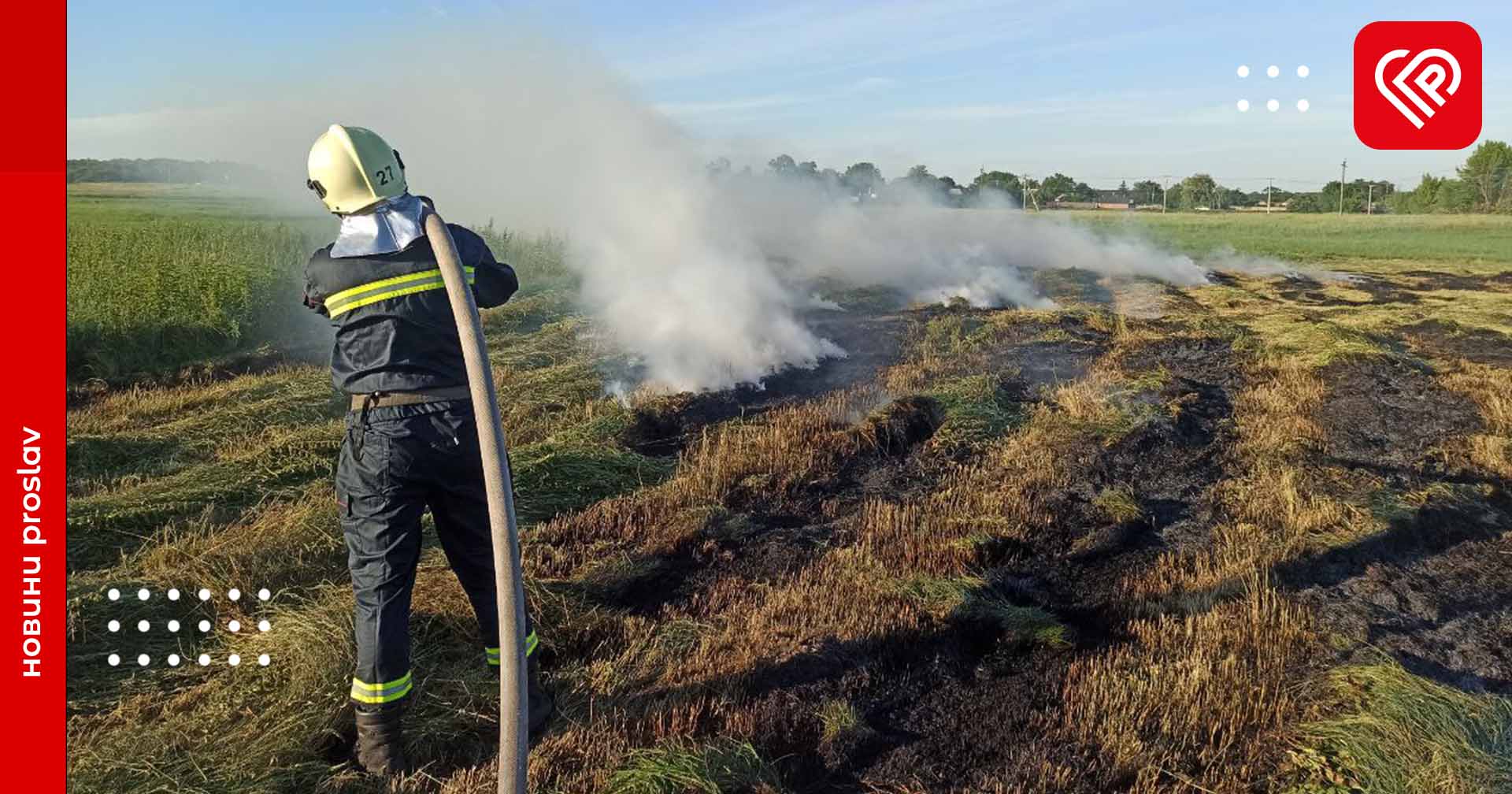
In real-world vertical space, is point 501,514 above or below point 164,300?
below

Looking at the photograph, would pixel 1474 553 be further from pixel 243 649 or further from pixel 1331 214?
pixel 1331 214

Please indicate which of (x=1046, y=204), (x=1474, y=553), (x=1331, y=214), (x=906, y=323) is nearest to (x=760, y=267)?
(x=906, y=323)

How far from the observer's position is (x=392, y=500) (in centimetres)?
323

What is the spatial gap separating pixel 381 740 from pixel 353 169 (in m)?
2.07

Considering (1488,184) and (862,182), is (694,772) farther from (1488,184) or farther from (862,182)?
(1488,184)

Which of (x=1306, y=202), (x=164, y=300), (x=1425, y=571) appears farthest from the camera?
(x=1306, y=202)

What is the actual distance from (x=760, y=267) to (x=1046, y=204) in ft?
133

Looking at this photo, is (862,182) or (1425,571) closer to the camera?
(1425,571)

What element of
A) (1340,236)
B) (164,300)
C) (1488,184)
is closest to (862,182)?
(164,300)

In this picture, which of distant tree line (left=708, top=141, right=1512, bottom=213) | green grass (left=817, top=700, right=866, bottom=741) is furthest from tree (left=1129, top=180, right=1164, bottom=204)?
green grass (left=817, top=700, right=866, bottom=741)

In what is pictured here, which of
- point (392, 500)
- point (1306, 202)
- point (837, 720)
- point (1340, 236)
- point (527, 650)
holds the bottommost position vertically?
point (837, 720)

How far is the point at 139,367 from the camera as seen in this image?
941 cm

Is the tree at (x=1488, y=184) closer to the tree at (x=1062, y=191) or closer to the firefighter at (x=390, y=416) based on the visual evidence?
the tree at (x=1062, y=191)

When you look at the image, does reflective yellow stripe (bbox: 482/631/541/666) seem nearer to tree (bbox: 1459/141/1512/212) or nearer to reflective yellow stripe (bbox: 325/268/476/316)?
reflective yellow stripe (bbox: 325/268/476/316)
